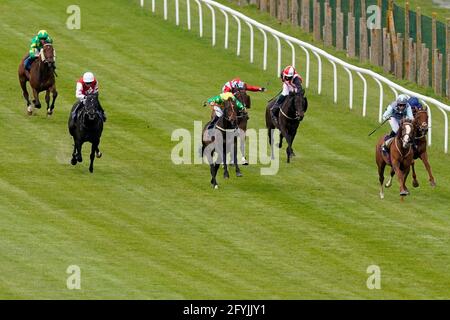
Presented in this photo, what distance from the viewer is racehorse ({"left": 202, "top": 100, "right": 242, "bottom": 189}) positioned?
28.0m

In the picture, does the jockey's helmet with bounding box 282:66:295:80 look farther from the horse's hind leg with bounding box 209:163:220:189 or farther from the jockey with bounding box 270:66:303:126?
the horse's hind leg with bounding box 209:163:220:189

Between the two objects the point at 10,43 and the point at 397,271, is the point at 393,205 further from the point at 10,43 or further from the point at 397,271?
the point at 10,43

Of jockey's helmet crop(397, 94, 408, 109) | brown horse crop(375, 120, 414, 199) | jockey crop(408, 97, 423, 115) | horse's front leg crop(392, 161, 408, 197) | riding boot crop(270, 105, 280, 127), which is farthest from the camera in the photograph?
riding boot crop(270, 105, 280, 127)

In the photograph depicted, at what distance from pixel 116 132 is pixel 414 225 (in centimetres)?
786

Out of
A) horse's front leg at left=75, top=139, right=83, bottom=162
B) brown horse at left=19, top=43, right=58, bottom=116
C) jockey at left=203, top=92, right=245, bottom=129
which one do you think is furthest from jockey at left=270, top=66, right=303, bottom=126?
brown horse at left=19, top=43, right=58, bottom=116

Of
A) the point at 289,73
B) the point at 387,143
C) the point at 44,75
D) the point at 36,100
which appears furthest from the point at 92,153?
the point at 387,143

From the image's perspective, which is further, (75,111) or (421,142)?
(75,111)

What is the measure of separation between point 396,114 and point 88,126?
486 cm

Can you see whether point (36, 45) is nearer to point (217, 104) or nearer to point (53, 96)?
point (53, 96)

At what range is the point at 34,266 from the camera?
22.5 m

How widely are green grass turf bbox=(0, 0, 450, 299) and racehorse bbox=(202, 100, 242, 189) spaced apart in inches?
15.9

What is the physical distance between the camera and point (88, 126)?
Result: 2883 cm

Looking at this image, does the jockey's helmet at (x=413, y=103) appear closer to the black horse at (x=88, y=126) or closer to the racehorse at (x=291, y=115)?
the racehorse at (x=291, y=115)

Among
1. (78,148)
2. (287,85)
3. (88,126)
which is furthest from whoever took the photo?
(287,85)
